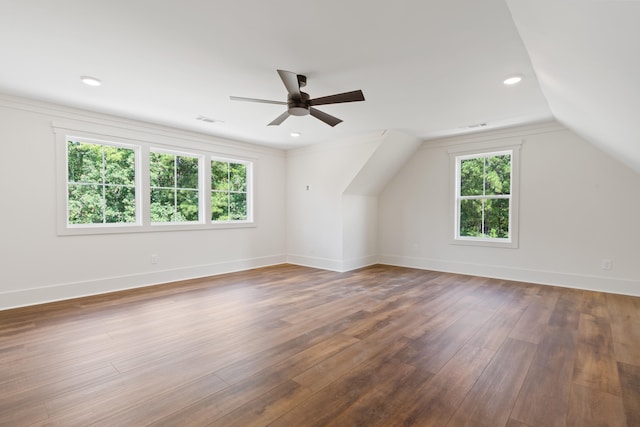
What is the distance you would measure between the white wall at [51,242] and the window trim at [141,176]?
66 millimetres

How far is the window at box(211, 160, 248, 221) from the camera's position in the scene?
5.55 meters

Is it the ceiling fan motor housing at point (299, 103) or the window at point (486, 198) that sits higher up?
the ceiling fan motor housing at point (299, 103)

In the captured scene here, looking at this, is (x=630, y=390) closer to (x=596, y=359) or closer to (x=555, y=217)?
(x=596, y=359)

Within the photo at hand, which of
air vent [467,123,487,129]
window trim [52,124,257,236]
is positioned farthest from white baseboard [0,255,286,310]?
air vent [467,123,487,129]

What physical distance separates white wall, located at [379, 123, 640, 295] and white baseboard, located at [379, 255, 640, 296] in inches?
0.4

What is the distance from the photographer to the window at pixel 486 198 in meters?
4.96

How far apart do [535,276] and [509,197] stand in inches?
51.0

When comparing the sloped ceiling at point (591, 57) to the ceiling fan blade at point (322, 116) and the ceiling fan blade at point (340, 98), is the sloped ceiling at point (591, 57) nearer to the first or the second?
the ceiling fan blade at point (340, 98)

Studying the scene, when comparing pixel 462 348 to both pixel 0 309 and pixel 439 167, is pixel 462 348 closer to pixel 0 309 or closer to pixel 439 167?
pixel 439 167

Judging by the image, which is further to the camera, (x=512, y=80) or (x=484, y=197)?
(x=484, y=197)

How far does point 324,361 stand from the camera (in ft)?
7.55

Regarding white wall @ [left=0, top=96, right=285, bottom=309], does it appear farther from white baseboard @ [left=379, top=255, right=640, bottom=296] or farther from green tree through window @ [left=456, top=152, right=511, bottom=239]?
green tree through window @ [left=456, top=152, right=511, bottom=239]

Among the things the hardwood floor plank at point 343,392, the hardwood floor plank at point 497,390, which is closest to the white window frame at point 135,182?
the hardwood floor plank at point 343,392

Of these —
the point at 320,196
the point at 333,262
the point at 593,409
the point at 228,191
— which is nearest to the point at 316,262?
the point at 333,262
